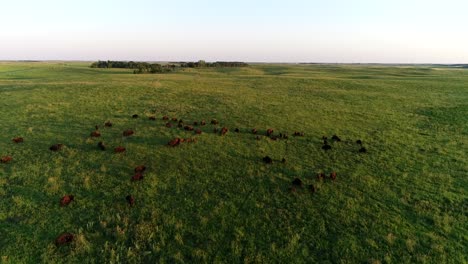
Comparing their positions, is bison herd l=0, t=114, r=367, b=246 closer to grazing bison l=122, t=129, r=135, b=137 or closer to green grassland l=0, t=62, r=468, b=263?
grazing bison l=122, t=129, r=135, b=137

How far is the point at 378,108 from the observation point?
126 ft

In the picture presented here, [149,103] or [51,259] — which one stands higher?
[149,103]

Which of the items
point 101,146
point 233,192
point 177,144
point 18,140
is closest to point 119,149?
point 101,146

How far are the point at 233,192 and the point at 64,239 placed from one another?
27.8 feet

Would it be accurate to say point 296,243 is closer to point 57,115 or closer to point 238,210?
point 238,210

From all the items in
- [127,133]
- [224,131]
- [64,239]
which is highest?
[127,133]

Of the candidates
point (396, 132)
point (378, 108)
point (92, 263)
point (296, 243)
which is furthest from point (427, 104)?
point (92, 263)

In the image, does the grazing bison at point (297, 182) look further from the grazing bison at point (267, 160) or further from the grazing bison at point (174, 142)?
the grazing bison at point (174, 142)

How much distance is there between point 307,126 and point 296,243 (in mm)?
17895

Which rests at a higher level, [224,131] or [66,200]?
[224,131]

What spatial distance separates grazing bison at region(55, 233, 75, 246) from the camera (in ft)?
39.9

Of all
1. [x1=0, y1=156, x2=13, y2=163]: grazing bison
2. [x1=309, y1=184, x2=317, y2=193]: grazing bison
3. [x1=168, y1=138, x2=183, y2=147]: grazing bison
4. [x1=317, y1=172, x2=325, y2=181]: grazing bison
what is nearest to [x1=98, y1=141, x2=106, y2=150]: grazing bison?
[x1=168, y1=138, x2=183, y2=147]: grazing bison

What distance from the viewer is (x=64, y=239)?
483 inches

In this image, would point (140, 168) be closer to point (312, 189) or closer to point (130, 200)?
point (130, 200)
